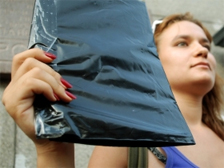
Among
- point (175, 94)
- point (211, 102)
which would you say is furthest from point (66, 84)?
point (211, 102)

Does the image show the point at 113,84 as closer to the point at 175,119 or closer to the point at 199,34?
the point at 175,119

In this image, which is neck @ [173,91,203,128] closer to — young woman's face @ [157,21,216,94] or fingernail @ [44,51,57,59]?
young woman's face @ [157,21,216,94]

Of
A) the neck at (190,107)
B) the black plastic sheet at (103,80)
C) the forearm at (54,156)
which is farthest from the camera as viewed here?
the neck at (190,107)

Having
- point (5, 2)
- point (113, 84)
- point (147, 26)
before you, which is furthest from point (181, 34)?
point (5, 2)

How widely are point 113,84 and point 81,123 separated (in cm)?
15

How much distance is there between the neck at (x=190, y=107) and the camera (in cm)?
136

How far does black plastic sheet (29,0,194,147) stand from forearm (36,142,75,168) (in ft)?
0.63

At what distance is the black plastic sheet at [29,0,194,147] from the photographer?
72 centimetres

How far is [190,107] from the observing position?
54.2 inches

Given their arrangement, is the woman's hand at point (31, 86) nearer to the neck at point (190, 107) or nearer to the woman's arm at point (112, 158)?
the woman's arm at point (112, 158)

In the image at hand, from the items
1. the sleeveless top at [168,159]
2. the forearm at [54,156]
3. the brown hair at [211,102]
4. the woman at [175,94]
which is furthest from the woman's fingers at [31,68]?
the brown hair at [211,102]

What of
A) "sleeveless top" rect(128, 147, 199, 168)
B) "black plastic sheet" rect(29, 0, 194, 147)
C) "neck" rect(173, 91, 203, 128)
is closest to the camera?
"black plastic sheet" rect(29, 0, 194, 147)

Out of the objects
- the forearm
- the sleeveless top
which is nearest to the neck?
the sleeveless top

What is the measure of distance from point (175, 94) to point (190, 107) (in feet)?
0.28
